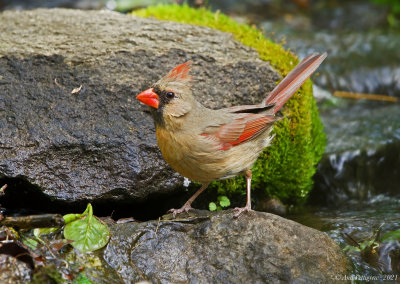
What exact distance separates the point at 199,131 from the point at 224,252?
1.04m

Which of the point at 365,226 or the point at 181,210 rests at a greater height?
the point at 181,210

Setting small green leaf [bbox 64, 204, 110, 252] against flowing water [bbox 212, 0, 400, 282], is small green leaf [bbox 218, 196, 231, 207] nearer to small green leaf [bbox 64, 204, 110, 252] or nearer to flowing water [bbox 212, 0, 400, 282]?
flowing water [bbox 212, 0, 400, 282]

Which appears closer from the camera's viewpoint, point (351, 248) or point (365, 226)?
point (351, 248)

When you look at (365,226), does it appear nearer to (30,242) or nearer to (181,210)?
(181,210)

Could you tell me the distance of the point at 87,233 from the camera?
3996 mm

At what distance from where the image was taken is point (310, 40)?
10.4 meters

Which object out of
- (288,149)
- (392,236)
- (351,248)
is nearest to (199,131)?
(288,149)

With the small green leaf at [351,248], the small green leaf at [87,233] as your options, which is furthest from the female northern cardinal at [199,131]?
the small green leaf at [351,248]

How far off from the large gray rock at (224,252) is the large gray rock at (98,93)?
646mm

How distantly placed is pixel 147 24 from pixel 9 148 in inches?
97.3

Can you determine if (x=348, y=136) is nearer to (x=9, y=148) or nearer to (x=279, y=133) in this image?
(x=279, y=133)

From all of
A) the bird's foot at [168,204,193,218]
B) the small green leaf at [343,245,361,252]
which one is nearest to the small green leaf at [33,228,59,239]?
the bird's foot at [168,204,193,218]

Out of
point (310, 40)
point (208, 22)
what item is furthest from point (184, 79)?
point (310, 40)

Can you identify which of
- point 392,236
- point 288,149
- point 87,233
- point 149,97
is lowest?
point 87,233
